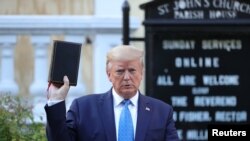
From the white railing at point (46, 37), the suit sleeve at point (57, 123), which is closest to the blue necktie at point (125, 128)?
the suit sleeve at point (57, 123)

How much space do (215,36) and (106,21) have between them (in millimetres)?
1130

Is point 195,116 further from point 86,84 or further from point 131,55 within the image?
point 131,55

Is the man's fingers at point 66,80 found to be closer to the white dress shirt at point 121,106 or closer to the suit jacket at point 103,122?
the suit jacket at point 103,122

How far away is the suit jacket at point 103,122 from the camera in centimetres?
388

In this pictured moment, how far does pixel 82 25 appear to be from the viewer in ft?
24.9

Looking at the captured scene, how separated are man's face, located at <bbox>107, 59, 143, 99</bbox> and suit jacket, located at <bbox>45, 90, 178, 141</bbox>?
0.11 metres

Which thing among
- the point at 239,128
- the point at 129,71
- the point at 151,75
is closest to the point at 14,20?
the point at 151,75

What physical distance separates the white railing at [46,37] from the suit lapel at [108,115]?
11.6 ft

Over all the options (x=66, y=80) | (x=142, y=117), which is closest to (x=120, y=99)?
(x=142, y=117)

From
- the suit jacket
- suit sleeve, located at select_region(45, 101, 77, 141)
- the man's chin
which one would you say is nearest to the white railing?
the suit jacket

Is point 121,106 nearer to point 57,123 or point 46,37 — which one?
point 57,123

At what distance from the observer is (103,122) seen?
3920 mm

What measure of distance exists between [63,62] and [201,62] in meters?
3.13

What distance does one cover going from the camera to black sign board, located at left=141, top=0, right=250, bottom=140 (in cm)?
682
